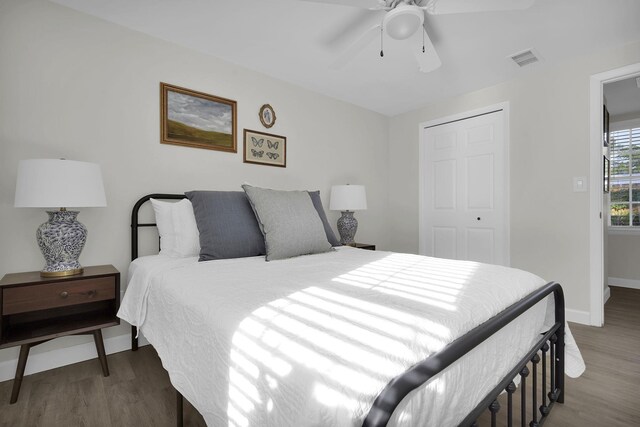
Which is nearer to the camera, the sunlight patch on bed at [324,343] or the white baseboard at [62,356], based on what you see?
the sunlight patch on bed at [324,343]

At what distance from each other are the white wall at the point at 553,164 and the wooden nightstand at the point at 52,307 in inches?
139

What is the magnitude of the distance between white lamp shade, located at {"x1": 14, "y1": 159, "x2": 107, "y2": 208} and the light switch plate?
375 centimetres

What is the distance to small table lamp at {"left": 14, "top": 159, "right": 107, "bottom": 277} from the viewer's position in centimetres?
159

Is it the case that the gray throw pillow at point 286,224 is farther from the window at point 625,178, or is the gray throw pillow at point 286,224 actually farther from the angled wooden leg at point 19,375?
the window at point 625,178

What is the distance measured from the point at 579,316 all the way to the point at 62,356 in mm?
4071

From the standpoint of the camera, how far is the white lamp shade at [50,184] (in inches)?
62.2

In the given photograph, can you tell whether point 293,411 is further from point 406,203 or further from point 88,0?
point 406,203

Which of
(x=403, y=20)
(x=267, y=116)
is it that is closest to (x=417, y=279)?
(x=403, y=20)

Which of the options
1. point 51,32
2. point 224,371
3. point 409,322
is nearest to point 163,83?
point 51,32

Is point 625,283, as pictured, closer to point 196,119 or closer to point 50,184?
point 196,119

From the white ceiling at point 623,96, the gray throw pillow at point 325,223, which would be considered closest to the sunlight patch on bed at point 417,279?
the gray throw pillow at point 325,223

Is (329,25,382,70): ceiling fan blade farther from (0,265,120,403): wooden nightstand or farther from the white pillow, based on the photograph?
(0,265,120,403): wooden nightstand

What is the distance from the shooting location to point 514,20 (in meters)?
2.13

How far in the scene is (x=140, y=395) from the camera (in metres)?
1.64
